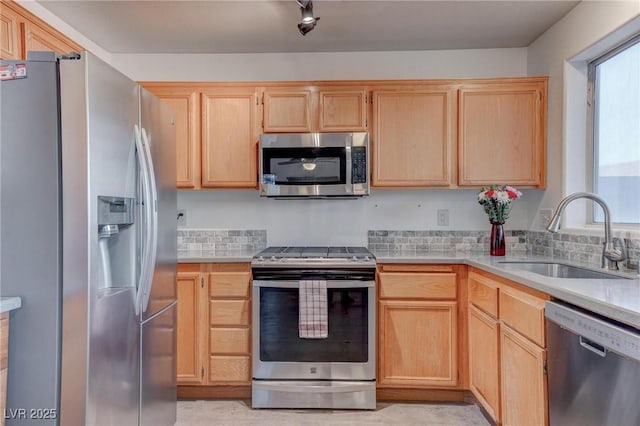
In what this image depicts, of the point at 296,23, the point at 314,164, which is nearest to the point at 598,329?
the point at 314,164

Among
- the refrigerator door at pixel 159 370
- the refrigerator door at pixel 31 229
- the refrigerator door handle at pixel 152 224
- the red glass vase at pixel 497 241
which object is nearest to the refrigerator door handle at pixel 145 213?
the refrigerator door handle at pixel 152 224

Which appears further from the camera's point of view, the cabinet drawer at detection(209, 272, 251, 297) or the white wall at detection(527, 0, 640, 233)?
the cabinet drawer at detection(209, 272, 251, 297)

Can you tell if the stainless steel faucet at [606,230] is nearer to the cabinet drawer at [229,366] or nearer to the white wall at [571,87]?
the white wall at [571,87]

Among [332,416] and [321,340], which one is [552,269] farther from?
[332,416]

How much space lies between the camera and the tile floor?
229 cm

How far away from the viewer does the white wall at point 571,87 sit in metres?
2.16

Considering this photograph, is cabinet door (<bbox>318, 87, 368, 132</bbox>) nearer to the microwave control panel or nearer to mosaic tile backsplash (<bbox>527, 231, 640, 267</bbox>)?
the microwave control panel

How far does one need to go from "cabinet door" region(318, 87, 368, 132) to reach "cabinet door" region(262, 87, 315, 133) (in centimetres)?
9

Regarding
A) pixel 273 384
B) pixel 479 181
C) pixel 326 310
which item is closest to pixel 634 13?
pixel 479 181

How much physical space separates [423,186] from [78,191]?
6.90 ft

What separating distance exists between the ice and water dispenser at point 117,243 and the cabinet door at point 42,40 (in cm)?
117

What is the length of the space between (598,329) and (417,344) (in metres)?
1.35

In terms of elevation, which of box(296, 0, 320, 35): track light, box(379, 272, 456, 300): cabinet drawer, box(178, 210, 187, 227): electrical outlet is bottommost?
box(379, 272, 456, 300): cabinet drawer

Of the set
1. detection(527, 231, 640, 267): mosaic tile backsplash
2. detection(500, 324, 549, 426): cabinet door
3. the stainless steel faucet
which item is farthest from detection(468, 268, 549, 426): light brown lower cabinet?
detection(527, 231, 640, 267): mosaic tile backsplash
